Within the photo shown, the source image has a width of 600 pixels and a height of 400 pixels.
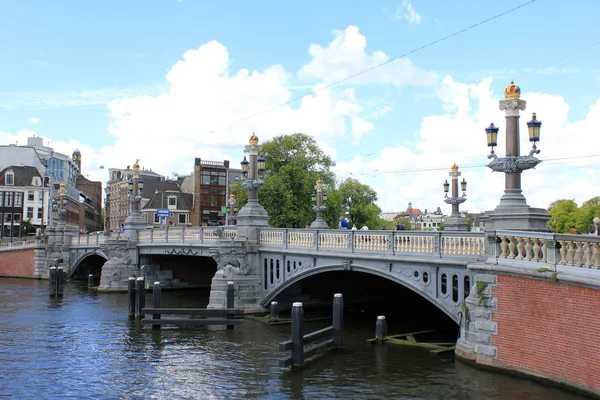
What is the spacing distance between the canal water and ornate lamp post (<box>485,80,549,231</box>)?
4167mm

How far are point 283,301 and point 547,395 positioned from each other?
55.6ft

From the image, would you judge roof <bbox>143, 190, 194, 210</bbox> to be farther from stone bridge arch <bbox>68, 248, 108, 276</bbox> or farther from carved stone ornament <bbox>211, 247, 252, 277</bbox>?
carved stone ornament <bbox>211, 247, 252, 277</bbox>

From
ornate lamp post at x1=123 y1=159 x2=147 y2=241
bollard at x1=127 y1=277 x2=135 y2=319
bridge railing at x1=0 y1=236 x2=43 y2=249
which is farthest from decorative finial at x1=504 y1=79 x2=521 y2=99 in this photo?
bridge railing at x1=0 y1=236 x2=43 y2=249

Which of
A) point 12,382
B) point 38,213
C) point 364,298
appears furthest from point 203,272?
point 38,213

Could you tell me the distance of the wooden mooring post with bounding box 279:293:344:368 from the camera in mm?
18833

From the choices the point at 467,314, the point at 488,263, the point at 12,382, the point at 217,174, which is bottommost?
the point at 12,382

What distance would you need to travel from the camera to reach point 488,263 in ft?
56.1

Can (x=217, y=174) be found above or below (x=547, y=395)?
above

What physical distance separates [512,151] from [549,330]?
5.10 m

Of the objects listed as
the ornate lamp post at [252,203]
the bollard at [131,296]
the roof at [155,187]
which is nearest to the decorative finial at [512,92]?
the ornate lamp post at [252,203]

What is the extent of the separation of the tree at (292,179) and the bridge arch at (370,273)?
31.8 m

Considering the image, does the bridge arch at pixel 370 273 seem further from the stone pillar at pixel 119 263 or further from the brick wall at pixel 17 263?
the brick wall at pixel 17 263

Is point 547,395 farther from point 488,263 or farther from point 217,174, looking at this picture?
point 217,174

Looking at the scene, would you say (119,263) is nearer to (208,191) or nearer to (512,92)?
(512,92)
